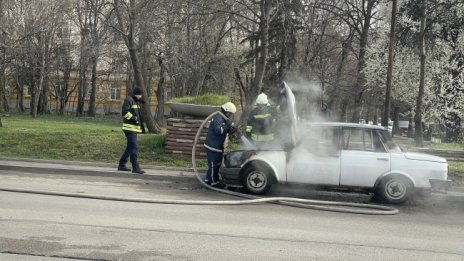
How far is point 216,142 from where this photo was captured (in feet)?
34.5

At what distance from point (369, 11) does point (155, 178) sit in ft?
92.0

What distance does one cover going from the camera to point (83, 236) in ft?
20.4

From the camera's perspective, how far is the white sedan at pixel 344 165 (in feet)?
31.1

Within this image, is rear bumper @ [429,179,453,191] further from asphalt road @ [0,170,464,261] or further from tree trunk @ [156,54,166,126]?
tree trunk @ [156,54,166,126]

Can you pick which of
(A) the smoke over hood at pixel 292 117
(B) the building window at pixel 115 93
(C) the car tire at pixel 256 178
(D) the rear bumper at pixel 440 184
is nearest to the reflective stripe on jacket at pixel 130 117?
(C) the car tire at pixel 256 178

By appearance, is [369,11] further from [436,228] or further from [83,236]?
[83,236]

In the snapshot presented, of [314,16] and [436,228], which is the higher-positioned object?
[314,16]

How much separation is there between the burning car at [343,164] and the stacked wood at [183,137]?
335 cm

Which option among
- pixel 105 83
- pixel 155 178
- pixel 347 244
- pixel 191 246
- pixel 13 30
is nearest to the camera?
pixel 191 246

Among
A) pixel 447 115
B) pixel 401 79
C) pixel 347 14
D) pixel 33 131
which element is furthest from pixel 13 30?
pixel 447 115

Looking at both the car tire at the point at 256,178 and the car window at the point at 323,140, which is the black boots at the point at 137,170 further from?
the car window at the point at 323,140

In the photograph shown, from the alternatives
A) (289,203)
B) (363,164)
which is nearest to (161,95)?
(363,164)

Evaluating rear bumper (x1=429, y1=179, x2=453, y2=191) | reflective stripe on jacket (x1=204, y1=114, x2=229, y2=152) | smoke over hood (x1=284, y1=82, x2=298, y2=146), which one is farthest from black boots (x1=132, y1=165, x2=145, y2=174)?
rear bumper (x1=429, y1=179, x2=453, y2=191)

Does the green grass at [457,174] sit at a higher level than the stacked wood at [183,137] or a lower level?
lower
